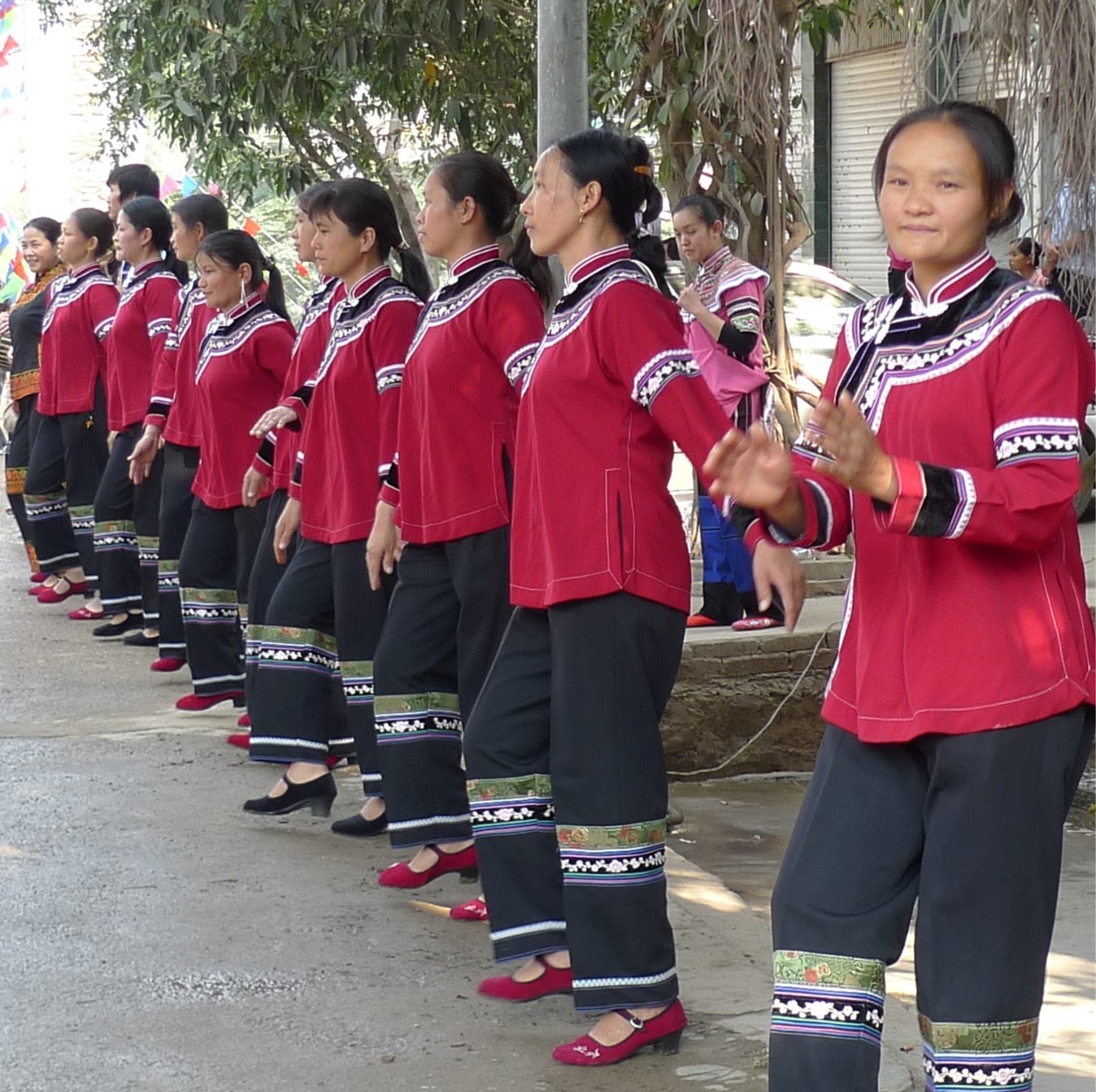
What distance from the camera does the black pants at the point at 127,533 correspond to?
28.9 feet

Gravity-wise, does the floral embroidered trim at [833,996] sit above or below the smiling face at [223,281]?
below

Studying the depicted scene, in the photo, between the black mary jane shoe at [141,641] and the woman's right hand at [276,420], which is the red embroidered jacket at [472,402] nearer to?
the woman's right hand at [276,420]

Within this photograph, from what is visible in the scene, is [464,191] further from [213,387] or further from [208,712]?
[208,712]

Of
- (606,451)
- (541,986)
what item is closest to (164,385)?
(541,986)

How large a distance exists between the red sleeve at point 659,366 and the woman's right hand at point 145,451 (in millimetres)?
4614

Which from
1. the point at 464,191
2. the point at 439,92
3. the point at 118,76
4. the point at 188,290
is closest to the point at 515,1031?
the point at 464,191

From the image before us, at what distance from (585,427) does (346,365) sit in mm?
1657

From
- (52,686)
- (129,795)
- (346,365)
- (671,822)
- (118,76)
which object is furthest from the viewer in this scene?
(118,76)

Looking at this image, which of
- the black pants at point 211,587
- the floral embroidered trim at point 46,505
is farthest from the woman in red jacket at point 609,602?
the floral embroidered trim at point 46,505

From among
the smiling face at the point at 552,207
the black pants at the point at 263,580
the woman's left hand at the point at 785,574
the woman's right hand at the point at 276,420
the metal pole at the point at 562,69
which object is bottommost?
the black pants at the point at 263,580

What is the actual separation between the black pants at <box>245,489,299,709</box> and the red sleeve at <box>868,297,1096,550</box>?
11.5 ft

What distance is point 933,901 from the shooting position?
9.09ft

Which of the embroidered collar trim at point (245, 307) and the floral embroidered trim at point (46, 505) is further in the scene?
the floral embroidered trim at point (46, 505)

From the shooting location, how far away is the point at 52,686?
817cm
